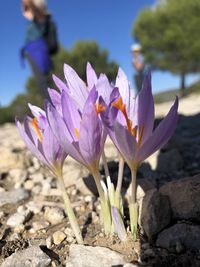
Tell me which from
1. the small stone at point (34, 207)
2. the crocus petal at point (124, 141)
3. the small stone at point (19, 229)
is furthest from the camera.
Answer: the small stone at point (34, 207)

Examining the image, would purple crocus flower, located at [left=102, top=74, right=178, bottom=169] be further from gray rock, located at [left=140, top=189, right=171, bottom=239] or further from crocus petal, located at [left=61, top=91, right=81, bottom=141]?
gray rock, located at [left=140, top=189, right=171, bottom=239]

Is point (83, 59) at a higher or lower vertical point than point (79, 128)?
higher

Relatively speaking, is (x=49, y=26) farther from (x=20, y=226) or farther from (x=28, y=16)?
(x=20, y=226)

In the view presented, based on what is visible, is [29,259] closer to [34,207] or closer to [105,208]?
[105,208]

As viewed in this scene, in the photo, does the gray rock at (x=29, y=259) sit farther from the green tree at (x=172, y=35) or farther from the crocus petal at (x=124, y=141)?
the green tree at (x=172, y=35)

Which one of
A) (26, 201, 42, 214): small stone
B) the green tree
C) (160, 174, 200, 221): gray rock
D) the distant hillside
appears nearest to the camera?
(160, 174, 200, 221): gray rock

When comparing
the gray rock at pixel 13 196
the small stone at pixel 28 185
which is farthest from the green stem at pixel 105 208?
the small stone at pixel 28 185

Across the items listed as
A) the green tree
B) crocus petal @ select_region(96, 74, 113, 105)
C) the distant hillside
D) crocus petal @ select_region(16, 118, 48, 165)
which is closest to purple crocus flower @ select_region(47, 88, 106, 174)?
crocus petal @ select_region(96, 74, 113, 105)

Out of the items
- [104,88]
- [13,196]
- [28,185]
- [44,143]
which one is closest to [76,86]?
[104,88]
